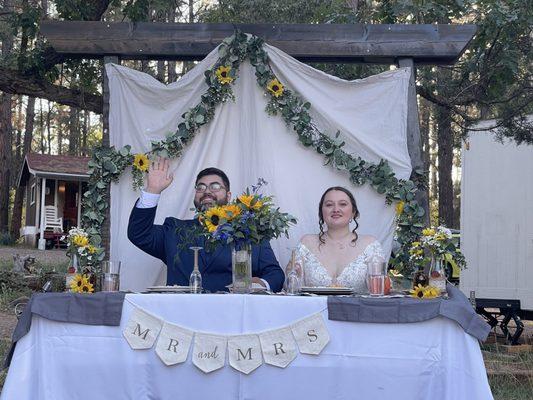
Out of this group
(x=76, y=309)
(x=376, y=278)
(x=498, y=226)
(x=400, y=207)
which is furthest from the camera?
(x=498, y=226)

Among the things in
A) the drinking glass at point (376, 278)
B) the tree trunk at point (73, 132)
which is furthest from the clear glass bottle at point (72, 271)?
the tree trunk at point (73, 132)

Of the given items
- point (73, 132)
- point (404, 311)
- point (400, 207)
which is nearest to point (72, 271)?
point (404, 311)

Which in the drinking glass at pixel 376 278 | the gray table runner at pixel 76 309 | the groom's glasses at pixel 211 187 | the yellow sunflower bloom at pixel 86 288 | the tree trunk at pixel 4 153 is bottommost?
the gray table runner at pixel 76 309

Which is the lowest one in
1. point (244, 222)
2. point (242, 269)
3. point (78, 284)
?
point (78, 284)

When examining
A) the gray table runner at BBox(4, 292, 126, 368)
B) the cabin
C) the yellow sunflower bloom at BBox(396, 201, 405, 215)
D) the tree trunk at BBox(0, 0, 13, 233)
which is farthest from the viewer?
the cabin

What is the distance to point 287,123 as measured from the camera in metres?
5.84

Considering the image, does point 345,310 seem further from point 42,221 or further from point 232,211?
point 42,221

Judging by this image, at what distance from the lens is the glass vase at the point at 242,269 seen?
408cm

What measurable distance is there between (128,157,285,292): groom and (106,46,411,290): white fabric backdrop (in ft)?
1.80

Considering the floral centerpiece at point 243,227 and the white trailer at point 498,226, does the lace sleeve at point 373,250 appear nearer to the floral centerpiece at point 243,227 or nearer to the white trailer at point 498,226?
the floral centerpiece at point 243,227

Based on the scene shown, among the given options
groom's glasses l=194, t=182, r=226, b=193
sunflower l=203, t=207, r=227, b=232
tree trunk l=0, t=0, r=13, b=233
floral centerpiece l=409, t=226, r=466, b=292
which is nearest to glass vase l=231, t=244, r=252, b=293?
sunflower l=203, t=207, r=227, b=232

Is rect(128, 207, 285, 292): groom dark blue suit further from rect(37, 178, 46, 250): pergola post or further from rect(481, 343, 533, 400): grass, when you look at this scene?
rect(37, 178, 46, 250): pergola post

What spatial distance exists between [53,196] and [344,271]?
21400 mm

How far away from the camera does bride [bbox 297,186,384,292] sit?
16.4 feet
